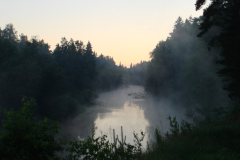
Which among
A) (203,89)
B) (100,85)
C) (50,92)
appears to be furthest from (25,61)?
(100,85)

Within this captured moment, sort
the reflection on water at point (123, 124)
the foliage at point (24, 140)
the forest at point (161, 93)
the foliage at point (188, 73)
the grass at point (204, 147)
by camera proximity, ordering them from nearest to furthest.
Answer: the foliage at point (24, 140)
the grass at point (204, 147)
the forest at point (161, 93)
the reflection on water at point (123, 124)
the foliage at point (188, 73)

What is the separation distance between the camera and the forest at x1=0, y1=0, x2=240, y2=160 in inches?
276

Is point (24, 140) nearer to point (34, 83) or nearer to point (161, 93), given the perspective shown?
point (34, 83)

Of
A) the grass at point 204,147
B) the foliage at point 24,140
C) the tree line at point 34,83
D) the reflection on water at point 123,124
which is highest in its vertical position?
the tree line at point 34,83

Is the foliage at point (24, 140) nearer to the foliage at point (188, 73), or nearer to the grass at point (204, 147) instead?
the grass at point (204, 147)

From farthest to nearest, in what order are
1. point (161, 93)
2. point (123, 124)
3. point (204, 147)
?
1. point (161, 93)
2. point (123, 124)
3. point (204, 147)

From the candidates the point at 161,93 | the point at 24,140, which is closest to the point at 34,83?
the point at 24,140

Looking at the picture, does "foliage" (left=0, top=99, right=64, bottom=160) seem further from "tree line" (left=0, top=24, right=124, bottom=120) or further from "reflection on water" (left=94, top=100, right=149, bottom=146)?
"tree line" (left=0, top=24, right=124, bottom=120)

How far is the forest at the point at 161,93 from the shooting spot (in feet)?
23.0

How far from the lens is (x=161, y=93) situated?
45250mm

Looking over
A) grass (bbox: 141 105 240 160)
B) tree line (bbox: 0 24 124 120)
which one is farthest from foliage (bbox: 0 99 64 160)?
tree line (bbox: 0 24 124 120)

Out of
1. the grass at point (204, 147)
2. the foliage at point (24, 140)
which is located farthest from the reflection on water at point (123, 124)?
the foliage at point (24, 140)

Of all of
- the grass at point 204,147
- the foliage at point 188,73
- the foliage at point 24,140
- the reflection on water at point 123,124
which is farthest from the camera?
the foliage at point 188,73

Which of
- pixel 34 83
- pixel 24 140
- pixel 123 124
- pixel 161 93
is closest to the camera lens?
pixel 24 140
